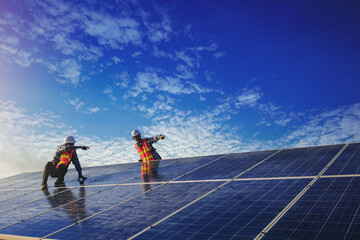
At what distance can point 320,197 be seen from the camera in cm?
564

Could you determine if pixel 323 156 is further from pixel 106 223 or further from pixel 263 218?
pixel 106 223

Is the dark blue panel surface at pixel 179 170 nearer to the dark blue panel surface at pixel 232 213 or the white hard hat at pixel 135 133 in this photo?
the dark blue panel surface at pixel 232 213

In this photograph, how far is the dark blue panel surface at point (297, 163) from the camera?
25.8 feet

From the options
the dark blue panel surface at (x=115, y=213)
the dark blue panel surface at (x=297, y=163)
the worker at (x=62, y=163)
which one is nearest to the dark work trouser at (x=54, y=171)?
the worker at (x=62, y=163)

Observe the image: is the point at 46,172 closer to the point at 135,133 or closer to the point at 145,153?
the point at 145,153

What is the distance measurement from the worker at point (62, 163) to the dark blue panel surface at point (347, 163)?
9.03 m

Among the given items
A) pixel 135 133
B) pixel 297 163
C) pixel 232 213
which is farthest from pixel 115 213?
pixel 135 133

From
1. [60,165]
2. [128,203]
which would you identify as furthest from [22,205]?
[128,203]

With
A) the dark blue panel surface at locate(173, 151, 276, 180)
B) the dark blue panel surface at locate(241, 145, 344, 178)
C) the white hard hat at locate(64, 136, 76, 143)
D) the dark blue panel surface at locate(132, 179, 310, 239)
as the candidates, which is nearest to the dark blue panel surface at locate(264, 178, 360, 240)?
the dark blue panel surface at locate(132, 179, 310, 239)

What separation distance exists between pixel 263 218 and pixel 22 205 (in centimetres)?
783

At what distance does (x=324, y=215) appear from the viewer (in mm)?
4785

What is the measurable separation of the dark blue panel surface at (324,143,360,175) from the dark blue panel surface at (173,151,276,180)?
7.90 ft

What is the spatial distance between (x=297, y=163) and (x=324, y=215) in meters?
4.17

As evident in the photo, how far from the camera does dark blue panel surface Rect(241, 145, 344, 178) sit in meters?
7.86
